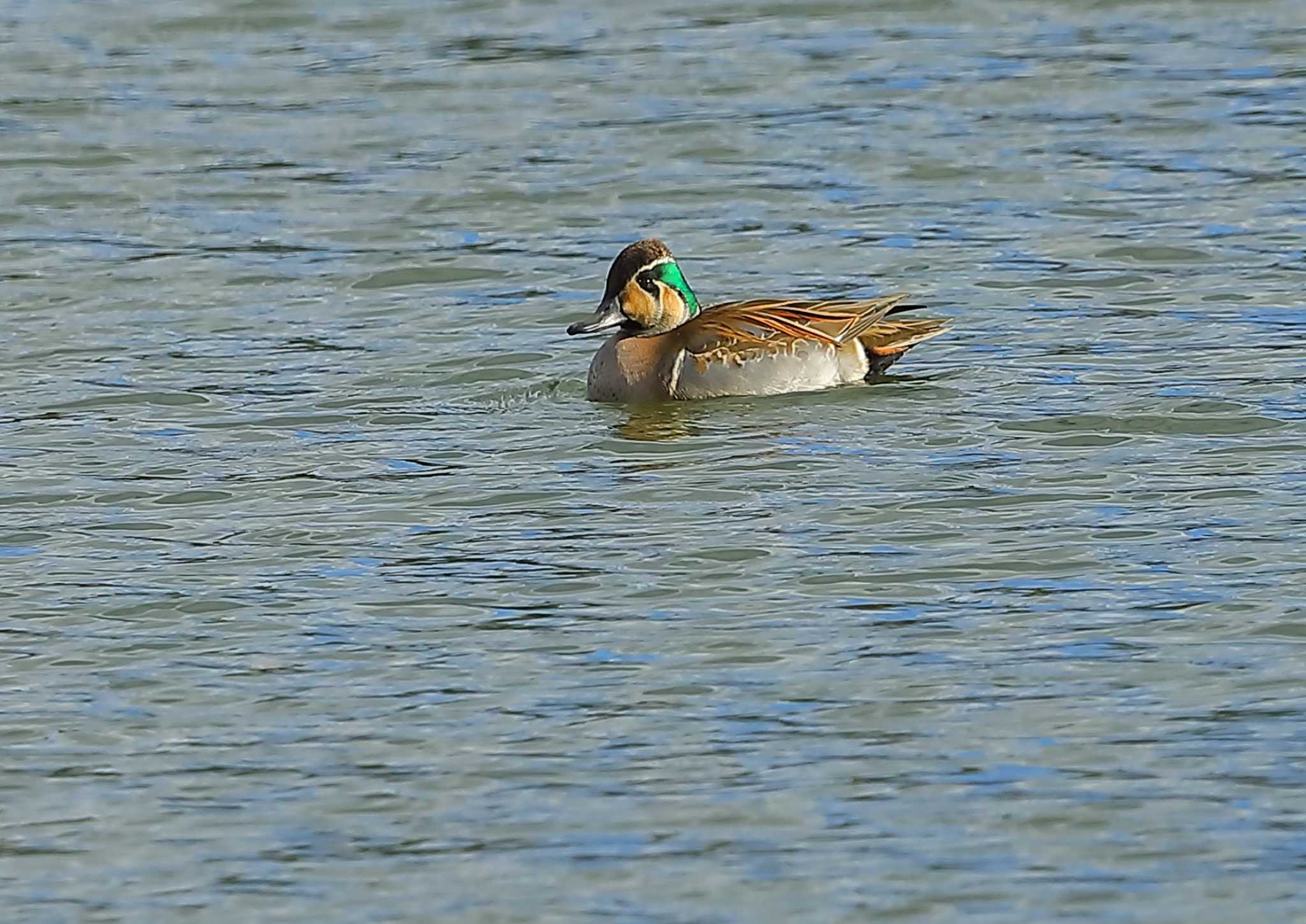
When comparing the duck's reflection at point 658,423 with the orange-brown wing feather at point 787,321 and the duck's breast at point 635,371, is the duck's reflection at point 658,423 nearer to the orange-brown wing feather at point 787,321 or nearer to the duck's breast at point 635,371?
the duck's breast at point 635,371

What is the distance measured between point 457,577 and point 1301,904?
4111mm

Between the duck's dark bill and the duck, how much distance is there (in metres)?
0.05

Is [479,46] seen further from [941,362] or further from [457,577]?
[457,577]

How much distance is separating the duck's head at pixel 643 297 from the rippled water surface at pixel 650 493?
42 cm

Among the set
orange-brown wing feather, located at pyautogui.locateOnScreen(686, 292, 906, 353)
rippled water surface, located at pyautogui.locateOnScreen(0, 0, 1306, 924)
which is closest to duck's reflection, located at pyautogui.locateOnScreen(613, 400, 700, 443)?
rippled water surface, located at pyautogui.locateOnScreen(0, 0, 1306, 924)

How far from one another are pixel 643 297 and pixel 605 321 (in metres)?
0.23

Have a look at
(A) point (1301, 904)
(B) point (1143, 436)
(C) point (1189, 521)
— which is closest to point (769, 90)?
(B) point (1143, 436)

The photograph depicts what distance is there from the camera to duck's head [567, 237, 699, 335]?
47.7 feet

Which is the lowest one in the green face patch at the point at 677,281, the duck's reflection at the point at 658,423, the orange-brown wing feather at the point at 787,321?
the duck's reflection at the point at 658,423

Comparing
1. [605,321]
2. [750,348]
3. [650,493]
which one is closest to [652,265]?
[605,321]

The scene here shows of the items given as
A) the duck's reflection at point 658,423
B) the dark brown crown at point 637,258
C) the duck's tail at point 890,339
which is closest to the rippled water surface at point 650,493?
the duck's reflection at point 658,423

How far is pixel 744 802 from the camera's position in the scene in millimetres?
8695

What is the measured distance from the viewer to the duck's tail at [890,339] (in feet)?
47.1

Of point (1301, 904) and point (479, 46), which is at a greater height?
point (479, 46)
